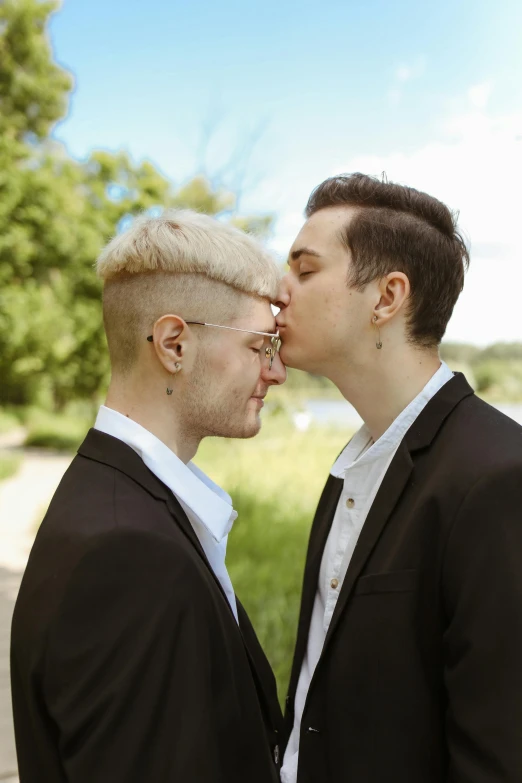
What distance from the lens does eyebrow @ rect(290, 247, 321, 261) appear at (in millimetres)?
2328

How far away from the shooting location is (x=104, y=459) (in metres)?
1.67

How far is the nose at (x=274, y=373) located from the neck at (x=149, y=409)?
39 centimetres

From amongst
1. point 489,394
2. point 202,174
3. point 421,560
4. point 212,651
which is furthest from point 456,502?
point 202,174

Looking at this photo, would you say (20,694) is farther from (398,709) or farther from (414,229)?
(414,229)

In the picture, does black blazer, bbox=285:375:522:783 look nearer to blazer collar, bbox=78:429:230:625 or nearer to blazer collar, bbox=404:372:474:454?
blazer collar, bbox=404:372:474:454

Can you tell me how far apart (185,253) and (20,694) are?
1.06 metres

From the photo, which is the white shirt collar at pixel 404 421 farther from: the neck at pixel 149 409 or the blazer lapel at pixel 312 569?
the neck at pixel 149 409

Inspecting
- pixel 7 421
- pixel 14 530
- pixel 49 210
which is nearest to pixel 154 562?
pixel 14 530

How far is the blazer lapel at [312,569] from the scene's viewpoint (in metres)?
2.31

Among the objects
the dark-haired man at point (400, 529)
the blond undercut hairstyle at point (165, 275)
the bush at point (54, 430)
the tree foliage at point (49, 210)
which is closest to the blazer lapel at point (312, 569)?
the dark-haired man at point (400, 529)

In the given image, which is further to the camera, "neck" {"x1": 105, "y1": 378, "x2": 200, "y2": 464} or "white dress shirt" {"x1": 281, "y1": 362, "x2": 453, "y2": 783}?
"white dress shirt" {"x1": 281, "y1": 362, "x2": 453, "y2": 783}

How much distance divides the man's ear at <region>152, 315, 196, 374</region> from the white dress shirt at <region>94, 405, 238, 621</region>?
0.58 feet

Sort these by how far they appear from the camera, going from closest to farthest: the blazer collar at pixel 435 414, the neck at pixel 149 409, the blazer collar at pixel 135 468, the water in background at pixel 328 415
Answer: the blazer collar at pixel 135 468, the neck at pixel 149 409, the blazer collar at pixel 435 414, the water in background at pixel 328 415

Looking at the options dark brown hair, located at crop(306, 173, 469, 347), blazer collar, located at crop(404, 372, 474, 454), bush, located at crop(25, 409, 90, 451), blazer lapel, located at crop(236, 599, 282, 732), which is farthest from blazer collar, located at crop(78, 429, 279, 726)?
bush, located at crop(25, 409, 90, 451)
